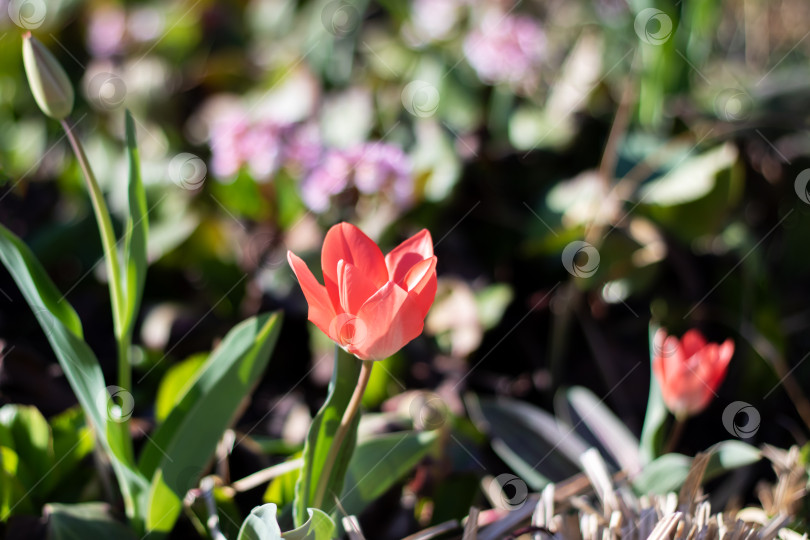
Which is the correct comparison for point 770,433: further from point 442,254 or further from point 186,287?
point 186,287

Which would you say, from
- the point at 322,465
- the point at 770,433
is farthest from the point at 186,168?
the point at 770,433

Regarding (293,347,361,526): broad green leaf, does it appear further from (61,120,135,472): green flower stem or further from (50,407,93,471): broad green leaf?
(50,407,93,471): broad green leaf

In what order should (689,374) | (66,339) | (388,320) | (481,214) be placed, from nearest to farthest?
1. (388,320)
2. (66,339)
3. (689,374)
4. (481,214)

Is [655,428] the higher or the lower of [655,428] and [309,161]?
the lower

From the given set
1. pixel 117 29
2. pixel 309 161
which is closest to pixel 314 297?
pixel 309 161
